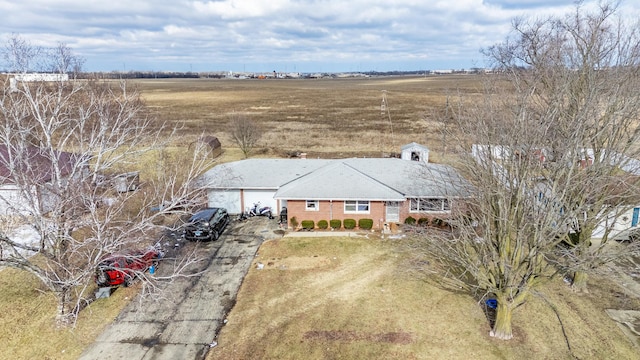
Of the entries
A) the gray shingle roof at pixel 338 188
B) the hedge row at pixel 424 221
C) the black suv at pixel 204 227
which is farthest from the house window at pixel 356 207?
the black suv at pixel 204 227

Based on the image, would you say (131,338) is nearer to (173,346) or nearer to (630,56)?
(173,346)

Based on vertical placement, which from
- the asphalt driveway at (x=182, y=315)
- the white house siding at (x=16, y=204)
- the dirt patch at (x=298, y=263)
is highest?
the white house siding at (x=16, y=204)

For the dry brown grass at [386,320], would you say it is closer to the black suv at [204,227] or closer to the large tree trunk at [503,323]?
the large tree trunk at [503,323]

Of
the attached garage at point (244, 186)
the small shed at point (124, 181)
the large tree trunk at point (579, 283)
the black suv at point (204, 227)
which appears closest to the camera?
the large tree trunk at point (579, 283)

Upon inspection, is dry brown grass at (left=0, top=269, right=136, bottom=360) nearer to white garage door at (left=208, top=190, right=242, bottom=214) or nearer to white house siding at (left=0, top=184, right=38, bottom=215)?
white house siding at (left=0, top=184, right=38, bottom=215)

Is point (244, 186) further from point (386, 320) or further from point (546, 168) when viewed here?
point (546, 168)
